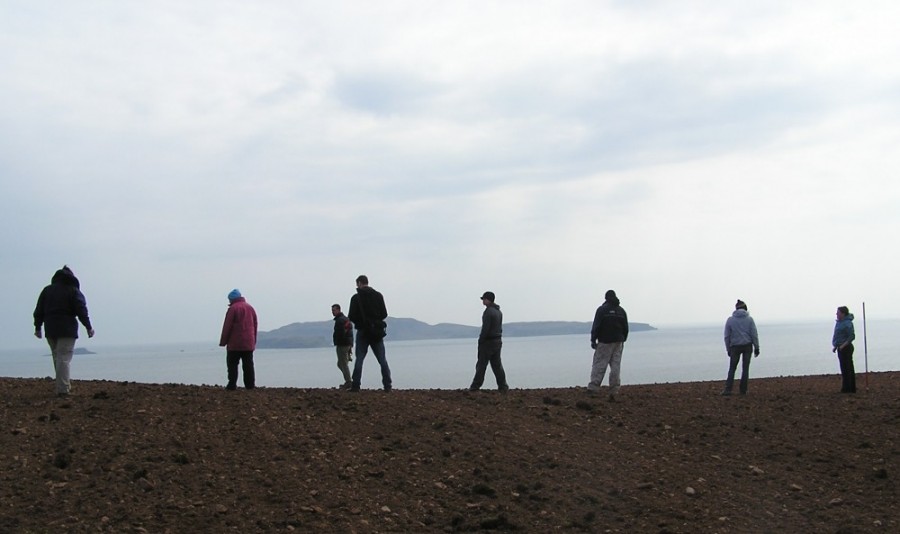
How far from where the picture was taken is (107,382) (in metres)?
16.6

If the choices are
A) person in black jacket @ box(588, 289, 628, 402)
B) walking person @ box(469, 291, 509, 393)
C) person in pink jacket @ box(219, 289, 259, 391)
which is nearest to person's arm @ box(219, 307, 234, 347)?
person in pink jacket @ box(219, 289, 259, 391)

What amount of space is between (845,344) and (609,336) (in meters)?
5.16

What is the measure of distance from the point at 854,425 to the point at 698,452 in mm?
3322

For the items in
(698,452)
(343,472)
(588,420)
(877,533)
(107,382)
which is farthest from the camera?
(107,382)

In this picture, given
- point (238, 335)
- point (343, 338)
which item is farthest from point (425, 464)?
point (343, 338)

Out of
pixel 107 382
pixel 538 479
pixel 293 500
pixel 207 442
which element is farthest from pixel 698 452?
pixel 107 382

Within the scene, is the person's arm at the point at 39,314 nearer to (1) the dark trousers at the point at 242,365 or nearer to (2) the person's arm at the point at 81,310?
(2) the person's arm at the point at 81,310

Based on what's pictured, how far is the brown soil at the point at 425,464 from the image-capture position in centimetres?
946

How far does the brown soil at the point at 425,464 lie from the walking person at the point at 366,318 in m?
1.25

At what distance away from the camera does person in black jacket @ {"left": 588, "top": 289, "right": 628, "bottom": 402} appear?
17.2 m

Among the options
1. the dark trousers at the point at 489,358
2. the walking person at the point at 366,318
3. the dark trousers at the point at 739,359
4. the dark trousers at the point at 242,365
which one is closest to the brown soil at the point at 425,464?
the dark trousers at the point at 242,365

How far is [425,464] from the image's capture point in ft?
36.3

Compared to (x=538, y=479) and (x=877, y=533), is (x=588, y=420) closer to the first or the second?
(x=538, y=479)

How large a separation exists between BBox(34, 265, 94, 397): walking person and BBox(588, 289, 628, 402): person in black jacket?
9.14 metres
